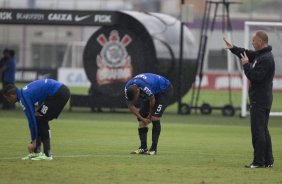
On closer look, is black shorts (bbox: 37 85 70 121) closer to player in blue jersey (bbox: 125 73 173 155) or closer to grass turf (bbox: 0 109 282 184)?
grass turf (bbox: 0 109 282 184)

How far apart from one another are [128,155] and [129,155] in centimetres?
2

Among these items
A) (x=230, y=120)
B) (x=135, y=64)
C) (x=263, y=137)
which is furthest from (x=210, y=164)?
(x=135, y=64)

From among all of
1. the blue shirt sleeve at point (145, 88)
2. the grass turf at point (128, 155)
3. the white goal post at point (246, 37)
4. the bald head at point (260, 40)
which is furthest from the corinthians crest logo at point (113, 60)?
the bald head at point (260, 40)

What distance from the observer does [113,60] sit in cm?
3509

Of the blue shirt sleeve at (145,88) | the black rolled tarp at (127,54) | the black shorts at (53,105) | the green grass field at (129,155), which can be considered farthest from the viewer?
the black rolled tarp at (127,54)

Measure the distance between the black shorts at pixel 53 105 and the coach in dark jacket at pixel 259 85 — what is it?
3023mm

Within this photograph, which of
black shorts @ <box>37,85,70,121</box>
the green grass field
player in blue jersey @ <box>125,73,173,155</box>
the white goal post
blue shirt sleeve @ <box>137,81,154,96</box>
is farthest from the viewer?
the white goal post

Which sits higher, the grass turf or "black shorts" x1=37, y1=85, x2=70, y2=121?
"black shorts" x1=37, y1=85, x2=70, y2=121

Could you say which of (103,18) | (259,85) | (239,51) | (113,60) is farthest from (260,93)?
(113,60)

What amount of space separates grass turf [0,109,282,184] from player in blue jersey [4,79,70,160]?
358 mm

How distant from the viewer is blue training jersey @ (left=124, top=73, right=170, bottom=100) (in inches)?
693

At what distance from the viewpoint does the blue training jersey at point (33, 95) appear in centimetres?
1573

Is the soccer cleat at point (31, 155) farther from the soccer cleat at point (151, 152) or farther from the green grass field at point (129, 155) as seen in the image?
the soccer cleat at point (151, 152)

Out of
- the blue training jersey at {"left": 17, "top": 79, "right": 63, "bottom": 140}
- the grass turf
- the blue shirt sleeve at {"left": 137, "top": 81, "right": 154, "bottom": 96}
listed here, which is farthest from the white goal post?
the blue training jersey at {"left": 17, "top": 79, "right": 63, "bottom": 140}
